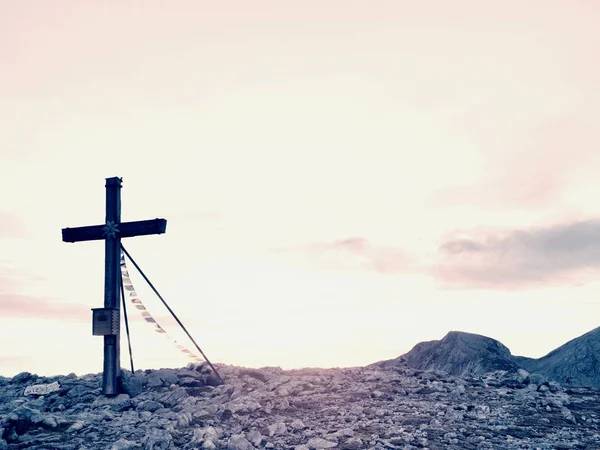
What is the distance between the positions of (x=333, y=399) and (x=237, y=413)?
2.98 meters

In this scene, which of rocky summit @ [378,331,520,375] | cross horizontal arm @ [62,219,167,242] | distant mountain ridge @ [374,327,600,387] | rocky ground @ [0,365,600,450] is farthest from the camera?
rocky summit @ [378,331,520,375]

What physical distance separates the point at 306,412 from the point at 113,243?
8.46 metres

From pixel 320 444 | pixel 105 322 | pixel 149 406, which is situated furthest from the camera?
pixel 105 322

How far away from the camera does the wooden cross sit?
2011cm

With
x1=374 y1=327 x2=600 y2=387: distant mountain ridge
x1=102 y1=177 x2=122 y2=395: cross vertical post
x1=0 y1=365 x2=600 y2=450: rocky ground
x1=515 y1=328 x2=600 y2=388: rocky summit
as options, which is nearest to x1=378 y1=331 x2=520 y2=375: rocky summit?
x1=374 y1=327 x2=600 y2=387: distant mountain ridge

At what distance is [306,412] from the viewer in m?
17.6

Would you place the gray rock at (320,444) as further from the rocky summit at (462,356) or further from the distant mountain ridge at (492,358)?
the rocky summit at (462,356)

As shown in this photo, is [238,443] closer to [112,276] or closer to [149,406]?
[149,406]

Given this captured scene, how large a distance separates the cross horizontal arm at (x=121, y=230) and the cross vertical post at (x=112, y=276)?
0.23m

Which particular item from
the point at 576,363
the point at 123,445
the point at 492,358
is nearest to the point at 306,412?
the point at 123,445

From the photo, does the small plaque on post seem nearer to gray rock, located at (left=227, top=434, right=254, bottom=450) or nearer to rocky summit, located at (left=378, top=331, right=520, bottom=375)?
gray rock, located at (left=227, top=434, right=254, bottom=450)

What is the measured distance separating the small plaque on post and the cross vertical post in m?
0.22

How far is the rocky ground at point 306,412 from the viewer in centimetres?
1529

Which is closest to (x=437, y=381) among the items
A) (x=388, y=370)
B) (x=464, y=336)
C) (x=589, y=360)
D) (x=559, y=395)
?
(x=388, y=370)
